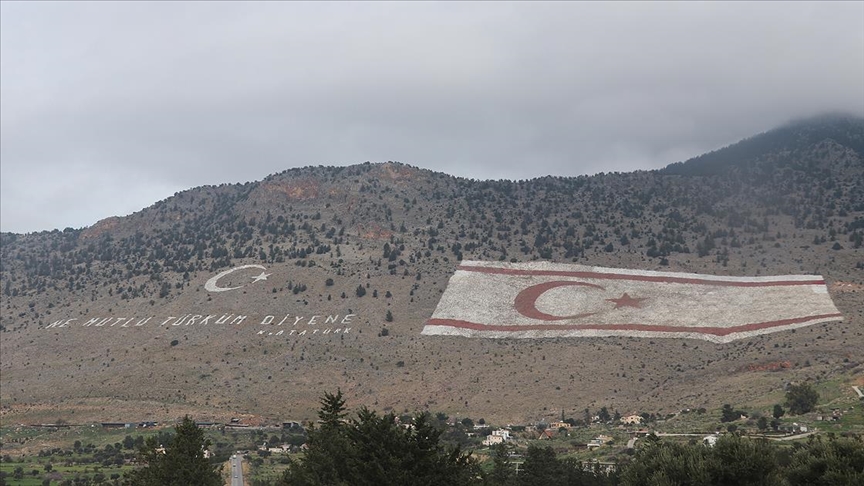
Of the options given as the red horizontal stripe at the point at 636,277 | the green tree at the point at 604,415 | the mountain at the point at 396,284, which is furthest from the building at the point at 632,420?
the red horizontal stripe at the point at 636,277

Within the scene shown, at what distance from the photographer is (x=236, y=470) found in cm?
6838

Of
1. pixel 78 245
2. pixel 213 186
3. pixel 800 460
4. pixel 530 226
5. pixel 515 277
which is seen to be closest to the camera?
pixel 800 460

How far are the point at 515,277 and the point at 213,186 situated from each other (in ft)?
256

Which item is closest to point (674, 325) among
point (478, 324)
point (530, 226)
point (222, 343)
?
point (478, 324)

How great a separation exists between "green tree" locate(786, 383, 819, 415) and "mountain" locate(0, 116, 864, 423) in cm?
681

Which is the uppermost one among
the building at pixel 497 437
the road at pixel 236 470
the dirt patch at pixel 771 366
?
the road at pixel 236 470

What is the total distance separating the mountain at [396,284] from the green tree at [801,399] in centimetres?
681

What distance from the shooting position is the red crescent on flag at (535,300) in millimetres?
110637

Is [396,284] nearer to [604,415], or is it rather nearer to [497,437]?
A: [604,415]

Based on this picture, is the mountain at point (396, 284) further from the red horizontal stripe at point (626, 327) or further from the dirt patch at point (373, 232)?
the red horizontal stripe at point (626, 327)

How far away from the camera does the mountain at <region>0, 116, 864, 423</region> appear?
9231 cm

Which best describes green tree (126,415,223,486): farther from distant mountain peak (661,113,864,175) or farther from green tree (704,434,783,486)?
distant mountain peak (661,113,864,175)

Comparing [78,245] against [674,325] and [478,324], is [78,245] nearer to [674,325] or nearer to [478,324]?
[478,324]

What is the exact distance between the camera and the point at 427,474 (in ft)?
96.5
